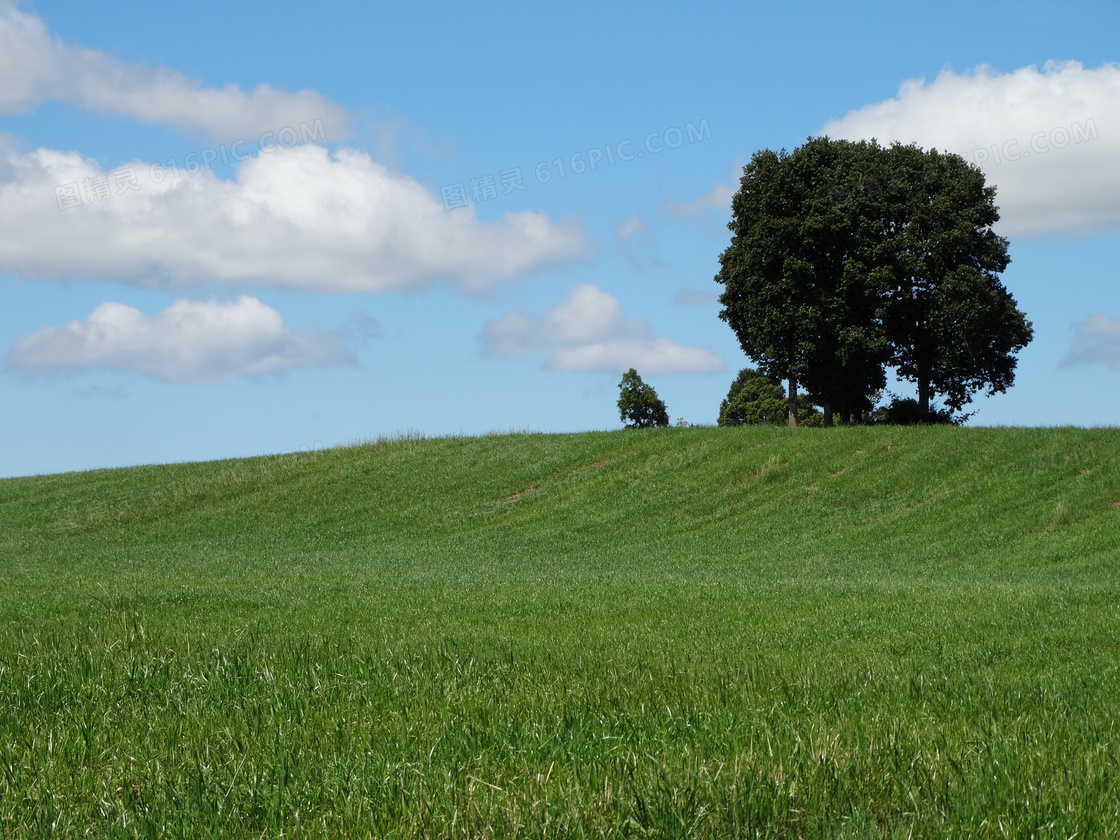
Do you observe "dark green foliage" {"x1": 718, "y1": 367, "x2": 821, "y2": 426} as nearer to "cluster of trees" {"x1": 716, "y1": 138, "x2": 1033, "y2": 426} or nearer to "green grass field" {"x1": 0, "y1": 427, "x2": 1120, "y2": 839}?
"cluster of trees" {"x1": 716, "y1": 138, "x2": 1033, "y2": 426}

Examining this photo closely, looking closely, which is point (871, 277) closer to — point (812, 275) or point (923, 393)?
point (812, 275)

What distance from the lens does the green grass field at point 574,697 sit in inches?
165

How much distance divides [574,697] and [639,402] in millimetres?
73545

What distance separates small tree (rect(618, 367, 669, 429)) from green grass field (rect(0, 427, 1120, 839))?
180ft

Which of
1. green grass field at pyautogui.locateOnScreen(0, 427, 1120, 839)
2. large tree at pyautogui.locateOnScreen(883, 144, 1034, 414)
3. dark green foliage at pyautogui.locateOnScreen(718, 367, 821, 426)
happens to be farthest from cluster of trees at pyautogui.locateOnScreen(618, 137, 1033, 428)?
dark green foliage at pyautogui.locateOnScreen(718, 367, 821, 426)

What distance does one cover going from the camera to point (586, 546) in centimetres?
2930

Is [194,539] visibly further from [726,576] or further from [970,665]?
[970,665]

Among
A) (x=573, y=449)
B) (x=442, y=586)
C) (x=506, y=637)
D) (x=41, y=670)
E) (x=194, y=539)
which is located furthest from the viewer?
(x=573, y=449)

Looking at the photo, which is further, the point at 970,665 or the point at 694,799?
the point at 970,665

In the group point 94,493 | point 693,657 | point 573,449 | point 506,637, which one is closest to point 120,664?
point 506,637

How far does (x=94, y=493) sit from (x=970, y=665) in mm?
45800

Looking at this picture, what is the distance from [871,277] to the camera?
139 feet

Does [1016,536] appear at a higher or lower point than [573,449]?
lower

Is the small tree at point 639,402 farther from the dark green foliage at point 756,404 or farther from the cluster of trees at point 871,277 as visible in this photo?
the cluster of trees at point 871,277
